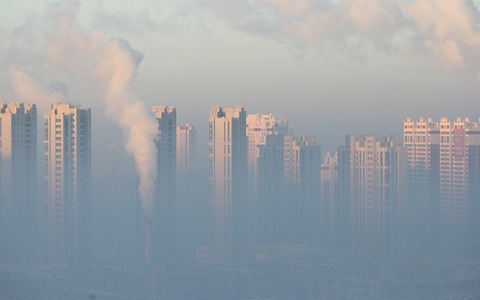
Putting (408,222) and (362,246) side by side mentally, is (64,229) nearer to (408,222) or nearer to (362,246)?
(362,246)

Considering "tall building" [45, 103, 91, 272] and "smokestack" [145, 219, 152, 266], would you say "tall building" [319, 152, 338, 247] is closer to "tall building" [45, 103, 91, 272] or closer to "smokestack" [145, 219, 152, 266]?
"smokestack" [145, 219, 152, 266]

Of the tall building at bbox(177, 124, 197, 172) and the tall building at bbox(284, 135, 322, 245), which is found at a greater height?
the tall building at bbox(177, 124, 197, 172)

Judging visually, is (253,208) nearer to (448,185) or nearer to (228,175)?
(228,175)

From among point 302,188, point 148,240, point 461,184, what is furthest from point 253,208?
point 461,184

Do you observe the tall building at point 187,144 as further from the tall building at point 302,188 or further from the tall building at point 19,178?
the tall building at point 19,178

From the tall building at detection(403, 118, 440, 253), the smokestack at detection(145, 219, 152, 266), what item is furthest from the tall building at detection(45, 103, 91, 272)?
the tall building at detection(403, 118, 440, 253)

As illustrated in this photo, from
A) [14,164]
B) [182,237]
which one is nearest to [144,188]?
[182,237]
